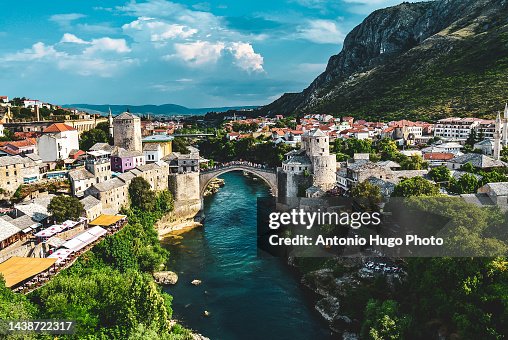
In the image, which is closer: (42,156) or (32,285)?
(32,285)

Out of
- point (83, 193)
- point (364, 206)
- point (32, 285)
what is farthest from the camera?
point (83, 193)

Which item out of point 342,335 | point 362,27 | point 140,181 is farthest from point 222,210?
point 362,27

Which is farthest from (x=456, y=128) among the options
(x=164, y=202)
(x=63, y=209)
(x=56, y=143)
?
(x=63, y=209)

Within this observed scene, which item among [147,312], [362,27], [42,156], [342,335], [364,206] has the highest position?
[362,27]

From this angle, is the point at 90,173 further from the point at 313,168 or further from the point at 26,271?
the point at 313,168

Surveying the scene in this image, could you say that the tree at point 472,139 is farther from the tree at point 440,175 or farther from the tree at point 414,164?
the tree at point 440,175

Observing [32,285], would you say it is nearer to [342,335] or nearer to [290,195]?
[342,335]
